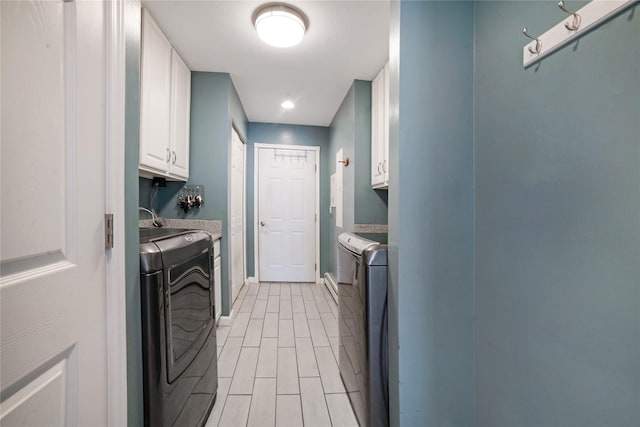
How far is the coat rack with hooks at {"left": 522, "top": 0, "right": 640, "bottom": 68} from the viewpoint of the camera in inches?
24.4

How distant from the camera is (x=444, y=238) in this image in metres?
1.06

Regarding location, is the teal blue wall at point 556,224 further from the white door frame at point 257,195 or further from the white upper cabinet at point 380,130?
the white door frame at point 257,195

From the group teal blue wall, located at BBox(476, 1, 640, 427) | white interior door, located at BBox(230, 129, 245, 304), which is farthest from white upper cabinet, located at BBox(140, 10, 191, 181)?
teal blue wall, located at BBox(476, 1, 640, 427)

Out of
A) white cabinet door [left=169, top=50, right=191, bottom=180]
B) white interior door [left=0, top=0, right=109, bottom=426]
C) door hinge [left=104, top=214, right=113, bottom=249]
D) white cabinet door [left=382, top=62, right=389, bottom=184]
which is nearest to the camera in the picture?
white interior door [left=0, top=0, right=109, bottom=426]

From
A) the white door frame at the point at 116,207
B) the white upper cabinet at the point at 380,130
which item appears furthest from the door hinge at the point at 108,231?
the white upper cabinet at the point at 380,130

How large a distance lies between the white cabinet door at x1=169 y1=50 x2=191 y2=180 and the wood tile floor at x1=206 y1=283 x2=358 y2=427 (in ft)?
5.20

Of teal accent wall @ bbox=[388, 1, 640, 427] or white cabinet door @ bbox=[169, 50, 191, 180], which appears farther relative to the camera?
white cabinet door @ bbox=[169, 50, 191, 180]

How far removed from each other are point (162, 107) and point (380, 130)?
1.83 meters

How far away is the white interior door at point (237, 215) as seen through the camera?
286 cm

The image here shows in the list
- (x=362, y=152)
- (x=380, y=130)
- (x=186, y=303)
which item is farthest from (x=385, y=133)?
(x=186, y=303)

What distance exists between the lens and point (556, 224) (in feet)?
2.45

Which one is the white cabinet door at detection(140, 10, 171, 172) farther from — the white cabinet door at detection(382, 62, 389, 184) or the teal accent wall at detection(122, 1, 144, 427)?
the white cabinet door at detection(382, 62, 389, 184)

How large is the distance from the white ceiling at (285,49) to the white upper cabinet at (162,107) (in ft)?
0.43

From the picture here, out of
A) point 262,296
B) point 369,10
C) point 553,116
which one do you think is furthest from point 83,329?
point 262,296
